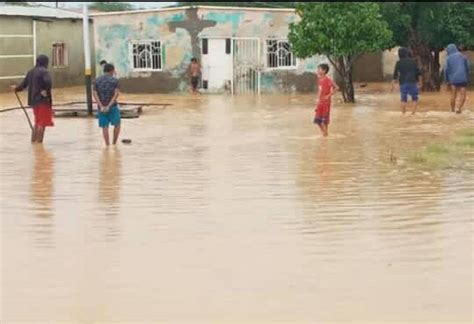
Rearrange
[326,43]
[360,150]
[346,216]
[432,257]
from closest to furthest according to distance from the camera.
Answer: [432,257], [346,216], [360,150], [326,43]

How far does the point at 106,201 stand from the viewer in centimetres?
973

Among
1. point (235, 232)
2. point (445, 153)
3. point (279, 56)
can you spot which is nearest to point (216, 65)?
point (279, 56)

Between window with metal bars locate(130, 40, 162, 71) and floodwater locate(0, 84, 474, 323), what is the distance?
55.0 feet

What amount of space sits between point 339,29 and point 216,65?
26.6ft

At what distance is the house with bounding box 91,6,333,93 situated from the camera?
31.4m

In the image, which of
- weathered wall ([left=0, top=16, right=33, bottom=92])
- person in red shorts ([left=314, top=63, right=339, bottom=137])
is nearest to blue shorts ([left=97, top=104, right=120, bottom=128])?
person in red shorts ([left=314, top=63, right=339, bottom=137])

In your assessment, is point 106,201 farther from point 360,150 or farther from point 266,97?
point 266,97

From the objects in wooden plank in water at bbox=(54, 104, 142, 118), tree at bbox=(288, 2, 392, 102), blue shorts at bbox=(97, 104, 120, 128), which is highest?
tree at bbox=(288, 2, 392, 102)

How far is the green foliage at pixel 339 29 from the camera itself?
24.4 meters

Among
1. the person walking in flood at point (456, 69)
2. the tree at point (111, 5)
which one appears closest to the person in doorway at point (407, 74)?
the person walking in flood at point (456, 69)

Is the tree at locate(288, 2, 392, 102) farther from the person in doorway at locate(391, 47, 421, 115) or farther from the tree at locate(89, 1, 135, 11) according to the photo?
the tree at locate(89, 1, 135, 11)

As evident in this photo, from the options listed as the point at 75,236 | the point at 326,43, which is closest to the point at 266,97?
the point at 326,43

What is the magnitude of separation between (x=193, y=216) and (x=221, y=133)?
876 cm

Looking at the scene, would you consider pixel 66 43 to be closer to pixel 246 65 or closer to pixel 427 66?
pixel 246 65
